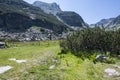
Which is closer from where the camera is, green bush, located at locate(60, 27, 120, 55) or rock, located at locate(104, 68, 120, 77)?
rock, located at locate(104, 68, 120, 77)

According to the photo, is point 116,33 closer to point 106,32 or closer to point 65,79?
point 106,32

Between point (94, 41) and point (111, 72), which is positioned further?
point (94, 41)

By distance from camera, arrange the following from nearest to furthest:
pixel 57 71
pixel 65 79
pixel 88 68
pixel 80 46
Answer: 1. pixel 65 79
2. pixel 57 71
3. pixel 88 68
4. pixel 80 46

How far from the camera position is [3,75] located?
3484 cm

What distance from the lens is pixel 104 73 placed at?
3856cm

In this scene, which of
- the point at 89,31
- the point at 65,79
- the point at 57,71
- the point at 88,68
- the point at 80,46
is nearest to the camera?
the point at 65,79

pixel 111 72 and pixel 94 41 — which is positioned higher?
pixel 94 41

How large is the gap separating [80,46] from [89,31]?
23.5 ft

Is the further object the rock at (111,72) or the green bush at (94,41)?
the green bush at (94,41)

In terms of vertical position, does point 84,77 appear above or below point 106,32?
below

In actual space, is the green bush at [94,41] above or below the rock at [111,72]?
above

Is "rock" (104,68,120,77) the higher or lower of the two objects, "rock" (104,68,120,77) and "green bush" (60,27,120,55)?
the lower

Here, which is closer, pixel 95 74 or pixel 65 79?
pixel 65 79

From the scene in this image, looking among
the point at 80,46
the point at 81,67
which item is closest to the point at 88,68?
the point at 81,67
